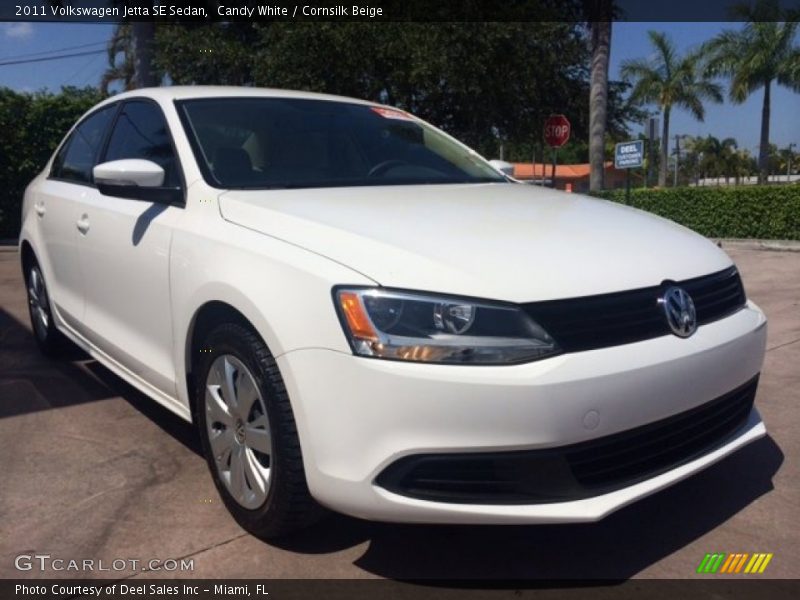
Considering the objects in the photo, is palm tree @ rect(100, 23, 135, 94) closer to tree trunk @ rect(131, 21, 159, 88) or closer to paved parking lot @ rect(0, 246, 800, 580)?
tree trunk @ rect(131, 21, 159, 88)

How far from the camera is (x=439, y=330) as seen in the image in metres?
2.15

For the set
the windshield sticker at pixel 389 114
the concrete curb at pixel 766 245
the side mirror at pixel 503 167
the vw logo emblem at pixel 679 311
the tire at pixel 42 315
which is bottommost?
the concrete curb at pixel 766 245

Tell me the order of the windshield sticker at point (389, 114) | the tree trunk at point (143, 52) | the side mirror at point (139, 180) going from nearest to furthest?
the side mirror at point (139, 180) → the windshield sticker at point (389, 114) → the tree trunk at point (143, 52)

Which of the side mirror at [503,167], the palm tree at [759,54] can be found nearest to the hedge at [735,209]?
the side mirror at [503,167]

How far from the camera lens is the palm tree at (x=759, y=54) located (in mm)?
25641

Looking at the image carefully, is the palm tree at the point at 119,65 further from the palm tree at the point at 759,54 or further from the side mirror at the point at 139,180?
the side mirror at the point at 139,180

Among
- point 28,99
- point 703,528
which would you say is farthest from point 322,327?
point 28,99

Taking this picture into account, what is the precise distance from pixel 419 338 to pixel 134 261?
1.62 metres

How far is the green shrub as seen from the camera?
13484 millimetres

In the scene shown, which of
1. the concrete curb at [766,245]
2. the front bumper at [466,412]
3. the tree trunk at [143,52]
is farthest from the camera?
the tree trunk at [143,52]

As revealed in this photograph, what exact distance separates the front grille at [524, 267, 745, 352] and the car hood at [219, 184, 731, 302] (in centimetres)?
3

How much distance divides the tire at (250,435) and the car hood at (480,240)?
1.35ft

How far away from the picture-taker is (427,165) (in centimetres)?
367

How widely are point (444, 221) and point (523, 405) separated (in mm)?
778
